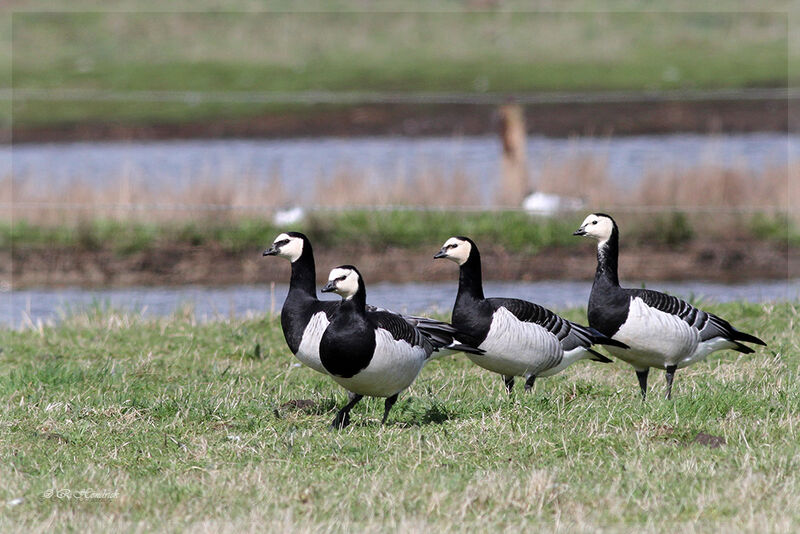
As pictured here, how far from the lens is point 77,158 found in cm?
2870

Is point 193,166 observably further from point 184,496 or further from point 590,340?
point 184,496

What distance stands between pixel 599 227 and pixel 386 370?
7.61ft

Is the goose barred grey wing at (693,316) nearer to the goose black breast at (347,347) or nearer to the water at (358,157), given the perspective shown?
the goose black breast at (347,347)

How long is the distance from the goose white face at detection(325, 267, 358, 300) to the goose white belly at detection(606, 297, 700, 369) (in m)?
2.01

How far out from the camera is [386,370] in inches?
285

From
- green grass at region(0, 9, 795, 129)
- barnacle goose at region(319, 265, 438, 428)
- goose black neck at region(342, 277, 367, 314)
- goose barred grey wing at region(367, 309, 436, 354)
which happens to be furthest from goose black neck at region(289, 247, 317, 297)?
green grass at region(0, 9, 795, 129)

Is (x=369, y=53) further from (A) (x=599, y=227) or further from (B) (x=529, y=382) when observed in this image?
(B) (x=529, y=382)

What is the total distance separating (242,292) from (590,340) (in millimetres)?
9167

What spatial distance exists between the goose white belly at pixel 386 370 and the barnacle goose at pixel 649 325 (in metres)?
1.53

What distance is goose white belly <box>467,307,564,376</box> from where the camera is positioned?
8031 mm

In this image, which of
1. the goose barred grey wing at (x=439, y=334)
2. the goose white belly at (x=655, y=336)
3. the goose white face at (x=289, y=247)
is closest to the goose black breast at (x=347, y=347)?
the goose barred grey wing at (x=439, y=334)

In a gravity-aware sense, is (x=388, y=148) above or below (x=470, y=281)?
below

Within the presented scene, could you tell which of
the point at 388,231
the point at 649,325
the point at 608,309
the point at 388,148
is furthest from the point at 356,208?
the point at 388,148

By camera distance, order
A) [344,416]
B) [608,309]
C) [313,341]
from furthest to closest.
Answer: [608,309] → [313,341] → [344,416]
